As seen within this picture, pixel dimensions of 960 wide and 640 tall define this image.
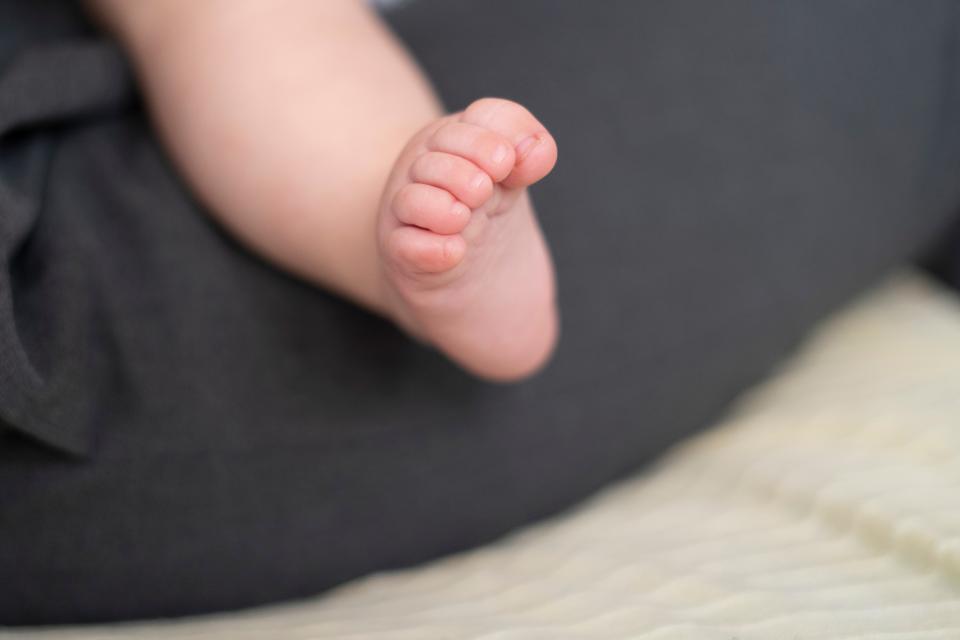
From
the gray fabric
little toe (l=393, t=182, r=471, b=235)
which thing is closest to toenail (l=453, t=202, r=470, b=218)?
little toe (l=393, t=182, r=471, b=235)

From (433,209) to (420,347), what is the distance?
0.20 metres

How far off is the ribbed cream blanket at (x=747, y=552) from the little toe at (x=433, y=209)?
0.23 metres

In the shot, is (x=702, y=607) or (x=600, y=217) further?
(x=600, y=217)

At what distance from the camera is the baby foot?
19.0 inches

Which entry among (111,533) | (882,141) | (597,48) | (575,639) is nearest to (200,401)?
(111,533)

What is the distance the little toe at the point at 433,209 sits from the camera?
1.57ft

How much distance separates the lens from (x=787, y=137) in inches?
29.7

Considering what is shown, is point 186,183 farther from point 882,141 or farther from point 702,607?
point 882,141

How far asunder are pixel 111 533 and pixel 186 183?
24cm

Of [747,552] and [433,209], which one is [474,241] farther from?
[747,552]

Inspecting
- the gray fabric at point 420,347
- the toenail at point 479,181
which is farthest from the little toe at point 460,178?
the gray fabric at point 420,347

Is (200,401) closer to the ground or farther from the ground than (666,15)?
closer to the ground

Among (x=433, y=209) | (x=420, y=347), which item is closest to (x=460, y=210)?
(x=433, y=209)

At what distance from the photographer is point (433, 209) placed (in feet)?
1.57
